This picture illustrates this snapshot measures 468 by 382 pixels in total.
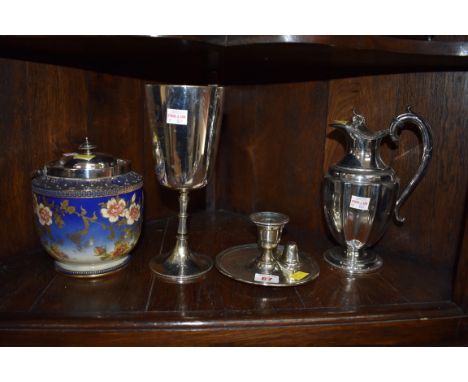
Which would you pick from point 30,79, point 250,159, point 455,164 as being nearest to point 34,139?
point 30,79

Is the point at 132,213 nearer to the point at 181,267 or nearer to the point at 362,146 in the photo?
the point at 181,267

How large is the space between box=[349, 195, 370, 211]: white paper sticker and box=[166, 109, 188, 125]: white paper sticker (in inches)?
13.3

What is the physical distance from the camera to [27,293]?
65 centimetres

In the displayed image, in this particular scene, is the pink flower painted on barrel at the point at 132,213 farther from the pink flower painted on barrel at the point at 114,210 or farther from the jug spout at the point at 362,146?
the jug spout at the point at 362,146

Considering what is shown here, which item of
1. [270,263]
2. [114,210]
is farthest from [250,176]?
[114,210]

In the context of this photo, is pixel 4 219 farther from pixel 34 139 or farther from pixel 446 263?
pixel 446 263

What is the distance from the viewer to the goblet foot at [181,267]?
717 mm

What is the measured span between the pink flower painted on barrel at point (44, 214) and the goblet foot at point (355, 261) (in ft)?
1.74

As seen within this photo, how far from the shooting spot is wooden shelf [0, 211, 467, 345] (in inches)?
22.6

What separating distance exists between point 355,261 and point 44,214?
1.91ft

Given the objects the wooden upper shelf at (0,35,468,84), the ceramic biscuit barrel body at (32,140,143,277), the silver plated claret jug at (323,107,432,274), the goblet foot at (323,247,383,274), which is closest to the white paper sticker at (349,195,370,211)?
the silver plated claret jug at (323,107,432,274)

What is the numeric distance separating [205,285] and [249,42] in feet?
1.35

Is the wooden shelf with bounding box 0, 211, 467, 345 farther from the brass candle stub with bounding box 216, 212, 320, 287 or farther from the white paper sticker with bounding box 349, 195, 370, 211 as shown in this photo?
the white paper sticker with bounding box 349, 195, 370, 211

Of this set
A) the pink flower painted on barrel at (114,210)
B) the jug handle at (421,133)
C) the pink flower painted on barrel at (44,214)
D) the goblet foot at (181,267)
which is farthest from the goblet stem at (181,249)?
the jug handle at (421,133)
